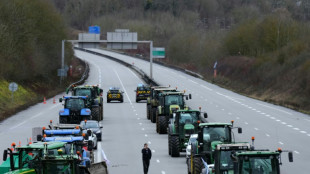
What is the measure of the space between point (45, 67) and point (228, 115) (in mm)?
41431

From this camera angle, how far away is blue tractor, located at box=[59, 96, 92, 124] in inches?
1654

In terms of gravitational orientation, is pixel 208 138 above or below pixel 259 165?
above

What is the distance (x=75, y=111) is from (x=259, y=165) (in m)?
25.9

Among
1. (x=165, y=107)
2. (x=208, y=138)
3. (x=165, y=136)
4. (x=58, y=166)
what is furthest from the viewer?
(x=165, y=107)

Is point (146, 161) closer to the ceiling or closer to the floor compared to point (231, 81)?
closer to the floor

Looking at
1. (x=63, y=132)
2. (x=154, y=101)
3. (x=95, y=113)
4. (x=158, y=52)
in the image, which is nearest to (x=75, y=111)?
(x=95, y=113)

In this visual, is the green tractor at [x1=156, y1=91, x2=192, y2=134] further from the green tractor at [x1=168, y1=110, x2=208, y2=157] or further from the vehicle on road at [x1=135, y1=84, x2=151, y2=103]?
the vehicle on road at [x1=135, y1=84, x2=151, y2=103]

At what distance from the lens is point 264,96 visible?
80.2 m

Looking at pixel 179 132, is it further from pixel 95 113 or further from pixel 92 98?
pixel 92 98

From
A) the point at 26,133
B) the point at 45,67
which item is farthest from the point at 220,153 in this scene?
the point at 45,67

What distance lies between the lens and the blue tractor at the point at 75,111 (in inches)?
1654

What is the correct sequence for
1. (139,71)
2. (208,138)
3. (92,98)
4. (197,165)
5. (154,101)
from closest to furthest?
(197,165)
(208,138)
(154,101)
(92,98)
(139,71)

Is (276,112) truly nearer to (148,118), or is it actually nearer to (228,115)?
(228,115)

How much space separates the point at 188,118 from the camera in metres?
31.4
